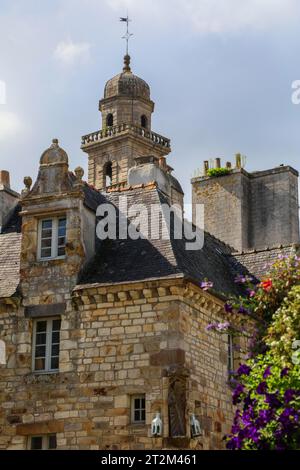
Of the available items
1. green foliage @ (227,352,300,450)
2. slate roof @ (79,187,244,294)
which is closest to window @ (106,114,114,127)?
slate roof @ (79,187,244,294)

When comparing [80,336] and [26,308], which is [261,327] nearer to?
[80,336]

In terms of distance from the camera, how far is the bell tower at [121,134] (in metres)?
56.9

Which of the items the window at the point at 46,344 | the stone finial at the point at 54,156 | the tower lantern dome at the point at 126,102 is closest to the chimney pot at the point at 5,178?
the stone finial at the point at 54,156

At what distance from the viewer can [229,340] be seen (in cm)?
2353

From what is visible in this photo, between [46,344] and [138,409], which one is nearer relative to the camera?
[138,409]

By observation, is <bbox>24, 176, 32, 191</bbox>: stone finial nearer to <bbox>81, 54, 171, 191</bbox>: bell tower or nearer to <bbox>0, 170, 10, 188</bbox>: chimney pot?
<bbox>0, 170, 10, 188</bbox>: chimney pot

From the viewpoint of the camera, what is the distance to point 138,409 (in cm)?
2083

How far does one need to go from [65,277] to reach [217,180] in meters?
12.3

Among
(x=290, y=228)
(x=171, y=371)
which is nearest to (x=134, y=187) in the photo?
(x=171, y=371)

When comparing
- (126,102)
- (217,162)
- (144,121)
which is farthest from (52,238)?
(144,121)

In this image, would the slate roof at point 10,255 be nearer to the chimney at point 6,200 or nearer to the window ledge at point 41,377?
the chimney at point 6,200

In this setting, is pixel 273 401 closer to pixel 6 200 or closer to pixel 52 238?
pixel 52 238

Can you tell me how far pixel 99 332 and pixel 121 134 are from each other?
36.2 m

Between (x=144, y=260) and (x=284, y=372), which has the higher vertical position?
(x=144, y=260)
